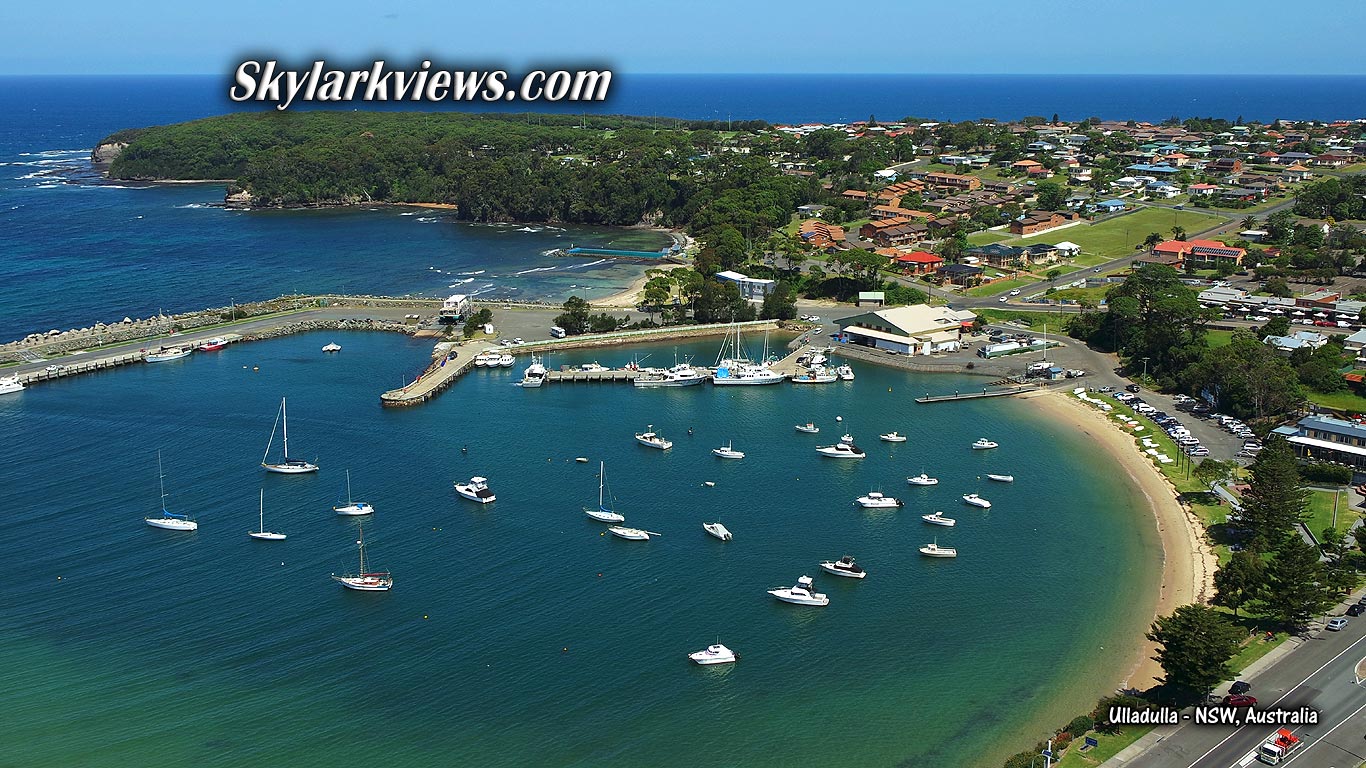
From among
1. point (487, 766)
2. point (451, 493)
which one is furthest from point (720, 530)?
point (487, 766)

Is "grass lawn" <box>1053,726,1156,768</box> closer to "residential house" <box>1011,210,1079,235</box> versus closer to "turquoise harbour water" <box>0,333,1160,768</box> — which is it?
"turquoise harbour water" <box>0,333,1160,768</box>

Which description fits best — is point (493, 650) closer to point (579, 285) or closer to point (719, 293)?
point (719, 293)

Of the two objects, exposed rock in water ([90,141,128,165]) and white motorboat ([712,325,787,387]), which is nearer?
white motorboat ([712,325,787,387])

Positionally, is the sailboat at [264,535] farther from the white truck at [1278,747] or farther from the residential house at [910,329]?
the residential house at [910,329]

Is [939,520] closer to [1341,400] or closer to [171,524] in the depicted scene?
[1341,400]

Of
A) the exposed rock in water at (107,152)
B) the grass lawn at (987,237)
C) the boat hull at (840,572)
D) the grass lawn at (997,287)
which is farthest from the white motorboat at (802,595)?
the exposed rock in water at (107,152)

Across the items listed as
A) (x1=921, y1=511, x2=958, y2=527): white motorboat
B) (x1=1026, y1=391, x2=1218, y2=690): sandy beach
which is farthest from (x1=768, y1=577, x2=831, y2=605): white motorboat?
(x1=1026, y1=391, x2=1218, y2=690): sandy beach

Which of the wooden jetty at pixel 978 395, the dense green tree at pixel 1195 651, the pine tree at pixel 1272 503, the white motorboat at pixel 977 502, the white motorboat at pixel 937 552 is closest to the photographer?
the dense green tree at pixel 1195 651
